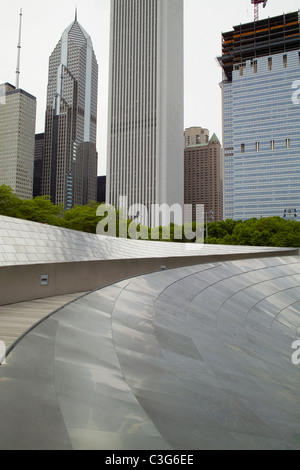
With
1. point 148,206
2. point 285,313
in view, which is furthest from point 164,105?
point 285,313

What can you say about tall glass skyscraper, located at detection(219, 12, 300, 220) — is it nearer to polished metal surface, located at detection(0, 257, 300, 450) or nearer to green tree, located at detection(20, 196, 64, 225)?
green tree, located at detection(20, 196, 64, 225)

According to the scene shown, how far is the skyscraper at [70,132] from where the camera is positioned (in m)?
165

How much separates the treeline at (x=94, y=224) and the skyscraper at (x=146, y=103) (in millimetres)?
63453

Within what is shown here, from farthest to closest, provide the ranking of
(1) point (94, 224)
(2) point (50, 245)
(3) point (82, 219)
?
(1) point (94, 224) → (3) point (82, 219) → (2) point (50, 245)

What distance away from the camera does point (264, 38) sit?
146m

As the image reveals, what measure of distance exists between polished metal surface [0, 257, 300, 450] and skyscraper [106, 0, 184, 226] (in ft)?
371

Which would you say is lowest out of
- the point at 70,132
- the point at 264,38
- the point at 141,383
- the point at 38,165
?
the point at 141,383

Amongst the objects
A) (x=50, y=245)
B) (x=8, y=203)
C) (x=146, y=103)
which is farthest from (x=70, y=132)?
(x=50, y=245)

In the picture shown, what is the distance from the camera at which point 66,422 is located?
7.02 ft

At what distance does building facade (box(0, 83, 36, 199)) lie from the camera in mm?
128750

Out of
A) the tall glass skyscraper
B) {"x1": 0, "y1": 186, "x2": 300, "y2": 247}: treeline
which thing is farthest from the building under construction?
{"x1": 0, "y1": 186, "x2": 300, "y2": 247}: treeline

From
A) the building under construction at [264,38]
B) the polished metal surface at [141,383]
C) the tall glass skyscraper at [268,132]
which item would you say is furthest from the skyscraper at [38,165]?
the polished metal surface at [141,383]

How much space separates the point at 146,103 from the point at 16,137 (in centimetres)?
5526

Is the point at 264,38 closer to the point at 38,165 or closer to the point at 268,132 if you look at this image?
the point at 268,132
